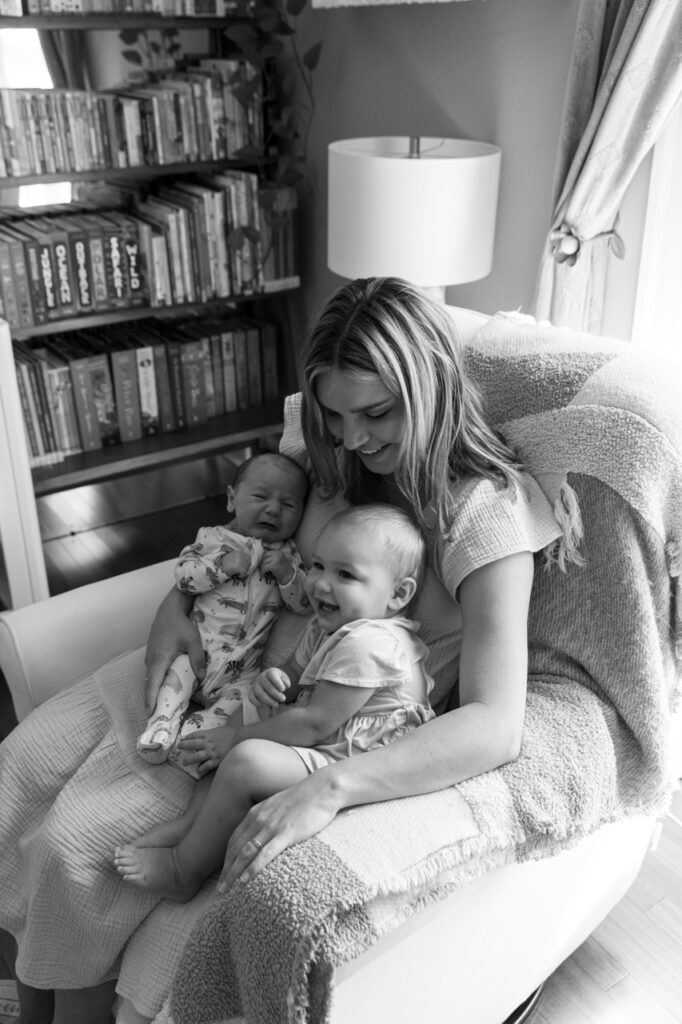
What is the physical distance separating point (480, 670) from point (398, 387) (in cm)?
39

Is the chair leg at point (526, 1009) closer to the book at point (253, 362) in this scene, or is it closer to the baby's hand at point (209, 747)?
the baby's hand at point (209, 747)

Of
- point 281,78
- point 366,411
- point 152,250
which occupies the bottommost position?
point 152,250

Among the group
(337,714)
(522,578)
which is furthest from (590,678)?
(337,714)

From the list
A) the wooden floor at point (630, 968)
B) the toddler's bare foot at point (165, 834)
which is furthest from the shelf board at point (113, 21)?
the wooden floor at point (630, 968)

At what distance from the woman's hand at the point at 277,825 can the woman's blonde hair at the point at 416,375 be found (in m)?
0.40

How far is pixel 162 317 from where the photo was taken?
3189 mm

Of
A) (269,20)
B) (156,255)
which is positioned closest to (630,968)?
(156,255)

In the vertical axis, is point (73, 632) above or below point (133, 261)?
below

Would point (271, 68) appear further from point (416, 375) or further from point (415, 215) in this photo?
point (416, 375)

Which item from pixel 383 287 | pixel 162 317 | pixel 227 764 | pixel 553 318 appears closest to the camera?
pixel 227 764

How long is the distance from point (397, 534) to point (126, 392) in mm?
1912

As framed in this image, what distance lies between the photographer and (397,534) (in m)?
1.29

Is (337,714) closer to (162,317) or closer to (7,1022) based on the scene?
(7,1022)

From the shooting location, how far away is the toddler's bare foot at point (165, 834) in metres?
1.26
